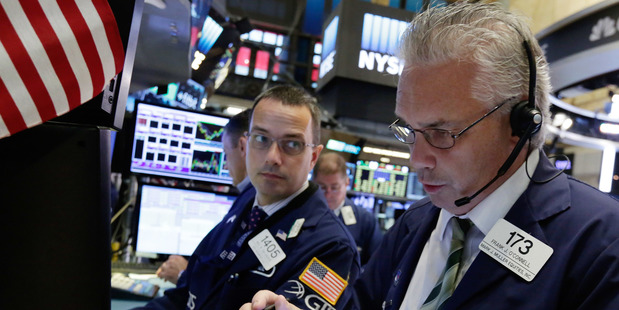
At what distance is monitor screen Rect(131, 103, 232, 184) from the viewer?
9.20 feet

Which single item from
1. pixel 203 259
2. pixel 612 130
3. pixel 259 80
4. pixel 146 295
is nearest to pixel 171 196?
pixel 146 295

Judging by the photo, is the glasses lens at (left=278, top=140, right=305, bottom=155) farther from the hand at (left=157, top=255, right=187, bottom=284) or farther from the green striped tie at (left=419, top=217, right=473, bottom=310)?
the hand at (left=157, top=255, right=187, bottom=284)

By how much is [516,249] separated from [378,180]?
4849 millimetres

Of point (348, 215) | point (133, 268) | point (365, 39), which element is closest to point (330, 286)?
point (133, 268)

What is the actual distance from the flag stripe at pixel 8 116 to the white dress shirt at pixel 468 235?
839mm

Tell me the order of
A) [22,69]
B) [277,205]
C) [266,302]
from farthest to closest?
[277,205], [266,302], [22,69]

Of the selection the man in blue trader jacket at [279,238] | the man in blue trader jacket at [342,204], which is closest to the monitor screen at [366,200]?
the man in blue trader jacket at [342,204]

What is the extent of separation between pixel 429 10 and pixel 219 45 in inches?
108

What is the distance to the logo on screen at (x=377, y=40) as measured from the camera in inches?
219

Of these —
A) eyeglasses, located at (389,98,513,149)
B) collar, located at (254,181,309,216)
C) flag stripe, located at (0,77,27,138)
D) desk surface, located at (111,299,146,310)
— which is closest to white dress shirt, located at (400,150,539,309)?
eyeglasses, located at (389,98,513,149)

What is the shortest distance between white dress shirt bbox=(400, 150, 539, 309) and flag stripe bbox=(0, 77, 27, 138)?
84cm

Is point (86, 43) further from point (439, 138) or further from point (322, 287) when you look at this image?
point (322, 287)

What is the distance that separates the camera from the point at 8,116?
0.65 m

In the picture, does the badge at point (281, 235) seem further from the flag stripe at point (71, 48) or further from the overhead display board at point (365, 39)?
the overhead display board at point (365, 39)
